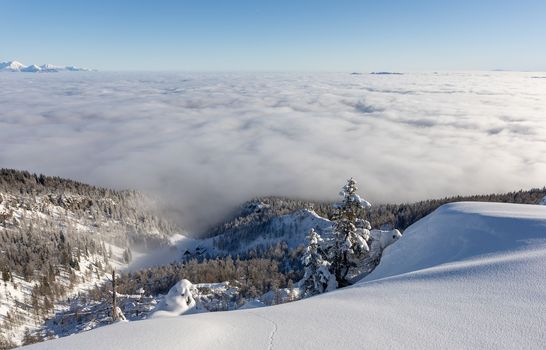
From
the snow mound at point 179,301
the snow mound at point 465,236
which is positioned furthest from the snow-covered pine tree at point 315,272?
the snow mound at point 179,301

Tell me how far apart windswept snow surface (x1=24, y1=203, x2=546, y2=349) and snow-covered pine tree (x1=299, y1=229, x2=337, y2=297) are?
68.4ft

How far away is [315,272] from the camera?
121 feet

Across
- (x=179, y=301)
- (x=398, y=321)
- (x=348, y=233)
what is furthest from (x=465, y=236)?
(x=179, y=301)

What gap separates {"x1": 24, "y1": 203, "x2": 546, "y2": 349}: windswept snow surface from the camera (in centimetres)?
905

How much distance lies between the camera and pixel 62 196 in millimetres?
184500

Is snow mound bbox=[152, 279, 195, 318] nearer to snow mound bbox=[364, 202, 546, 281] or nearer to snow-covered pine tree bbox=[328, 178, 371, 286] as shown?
snow-covered pine tree bbox=[328, 178, 371, 286]

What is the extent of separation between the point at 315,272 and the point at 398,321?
90.1ft

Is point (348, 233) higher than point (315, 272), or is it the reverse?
point (348, 233)

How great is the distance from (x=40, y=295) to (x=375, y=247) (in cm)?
11434

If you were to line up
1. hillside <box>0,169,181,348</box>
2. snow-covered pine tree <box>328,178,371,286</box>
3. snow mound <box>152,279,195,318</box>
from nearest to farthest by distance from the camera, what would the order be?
1. snow mound <box>152,279,195,318</box>
2. snow-covered pine tree <box>328,178,371,286</box>
3. hillside <box>0,169,181,348</box>

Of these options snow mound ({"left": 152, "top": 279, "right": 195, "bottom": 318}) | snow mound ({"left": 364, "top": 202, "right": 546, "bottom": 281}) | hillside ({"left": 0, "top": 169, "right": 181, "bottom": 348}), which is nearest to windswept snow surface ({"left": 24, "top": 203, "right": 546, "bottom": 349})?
snow mound ({"left": 364, "top": 202, "right": 546, "bottom": 281})

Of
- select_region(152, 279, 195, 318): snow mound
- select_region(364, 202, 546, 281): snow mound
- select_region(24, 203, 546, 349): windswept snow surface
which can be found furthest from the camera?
select_region(152, 279, 195, 318): snow mound

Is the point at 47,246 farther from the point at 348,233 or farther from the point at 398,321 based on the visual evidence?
the point at 398,321

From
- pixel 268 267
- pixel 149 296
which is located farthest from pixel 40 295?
pixel 268 267
